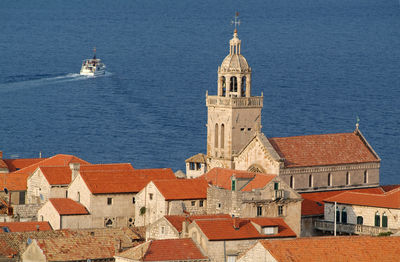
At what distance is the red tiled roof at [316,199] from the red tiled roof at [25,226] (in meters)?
19.4

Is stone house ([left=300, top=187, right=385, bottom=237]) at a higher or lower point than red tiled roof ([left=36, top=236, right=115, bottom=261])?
higher

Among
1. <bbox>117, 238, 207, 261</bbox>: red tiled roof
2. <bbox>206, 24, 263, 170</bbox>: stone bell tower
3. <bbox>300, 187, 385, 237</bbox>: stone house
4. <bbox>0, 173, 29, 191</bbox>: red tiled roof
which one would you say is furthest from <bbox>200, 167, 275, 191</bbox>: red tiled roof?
<bbox>0, 173, 29, 191</bbox>: red tiled roof

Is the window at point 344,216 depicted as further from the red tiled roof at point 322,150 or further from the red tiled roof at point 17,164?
the red tiled roof at point 17,164

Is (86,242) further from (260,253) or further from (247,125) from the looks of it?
(247,125)

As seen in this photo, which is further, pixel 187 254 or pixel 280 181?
pixel 280 181

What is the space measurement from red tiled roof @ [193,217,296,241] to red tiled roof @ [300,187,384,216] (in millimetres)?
8803

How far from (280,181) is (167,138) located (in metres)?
74.3

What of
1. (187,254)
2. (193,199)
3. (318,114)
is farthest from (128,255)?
(318,114)

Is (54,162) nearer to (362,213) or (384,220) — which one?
(362,213)

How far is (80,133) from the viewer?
181125 millimetres

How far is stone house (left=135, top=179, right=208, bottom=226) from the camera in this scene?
103 m

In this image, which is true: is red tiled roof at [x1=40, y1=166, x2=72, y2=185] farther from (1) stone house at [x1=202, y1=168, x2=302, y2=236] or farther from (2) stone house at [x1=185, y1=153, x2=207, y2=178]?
(1) stone house at [x1=202, y1=168, x2=302, y2=236]

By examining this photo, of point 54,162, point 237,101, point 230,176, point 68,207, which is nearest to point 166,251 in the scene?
point 230,176

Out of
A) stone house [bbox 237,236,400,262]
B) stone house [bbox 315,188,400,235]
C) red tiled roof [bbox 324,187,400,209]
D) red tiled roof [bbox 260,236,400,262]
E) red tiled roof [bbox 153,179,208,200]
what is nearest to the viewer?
stone house [bbox 237,236,400,262]
